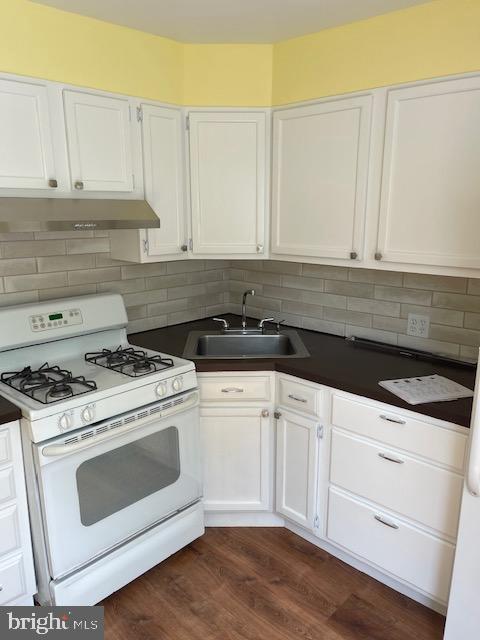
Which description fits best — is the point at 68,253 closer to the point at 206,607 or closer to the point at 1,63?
the point at 1,63

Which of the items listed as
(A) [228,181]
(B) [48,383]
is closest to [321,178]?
(A) [228,181]

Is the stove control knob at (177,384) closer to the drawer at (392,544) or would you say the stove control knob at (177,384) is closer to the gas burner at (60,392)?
the gas burner at (60,392)

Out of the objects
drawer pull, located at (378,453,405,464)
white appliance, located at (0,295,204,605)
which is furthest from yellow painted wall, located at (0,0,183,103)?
drawer pull, located at (378,453,405,464)

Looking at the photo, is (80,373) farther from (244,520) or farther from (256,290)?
(256,290)

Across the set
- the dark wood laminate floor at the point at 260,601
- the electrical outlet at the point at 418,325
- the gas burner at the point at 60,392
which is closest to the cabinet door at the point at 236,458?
the dark wood laminate floor at the point at 260,601

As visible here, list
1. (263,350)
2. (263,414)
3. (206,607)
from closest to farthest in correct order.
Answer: (206,607), (263,414), (263,350)

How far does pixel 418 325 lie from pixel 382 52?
1.25 metres

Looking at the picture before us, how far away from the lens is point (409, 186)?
78.7 inches

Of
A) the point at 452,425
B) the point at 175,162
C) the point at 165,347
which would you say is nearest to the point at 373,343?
the point at 452,425

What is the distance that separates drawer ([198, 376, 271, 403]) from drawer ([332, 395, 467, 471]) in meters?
0.38

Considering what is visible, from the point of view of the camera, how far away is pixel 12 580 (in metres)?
1.79

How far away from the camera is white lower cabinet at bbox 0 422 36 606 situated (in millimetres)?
1720

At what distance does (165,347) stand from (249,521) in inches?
40.4

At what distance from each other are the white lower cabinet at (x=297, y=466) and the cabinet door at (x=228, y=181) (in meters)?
0.96
